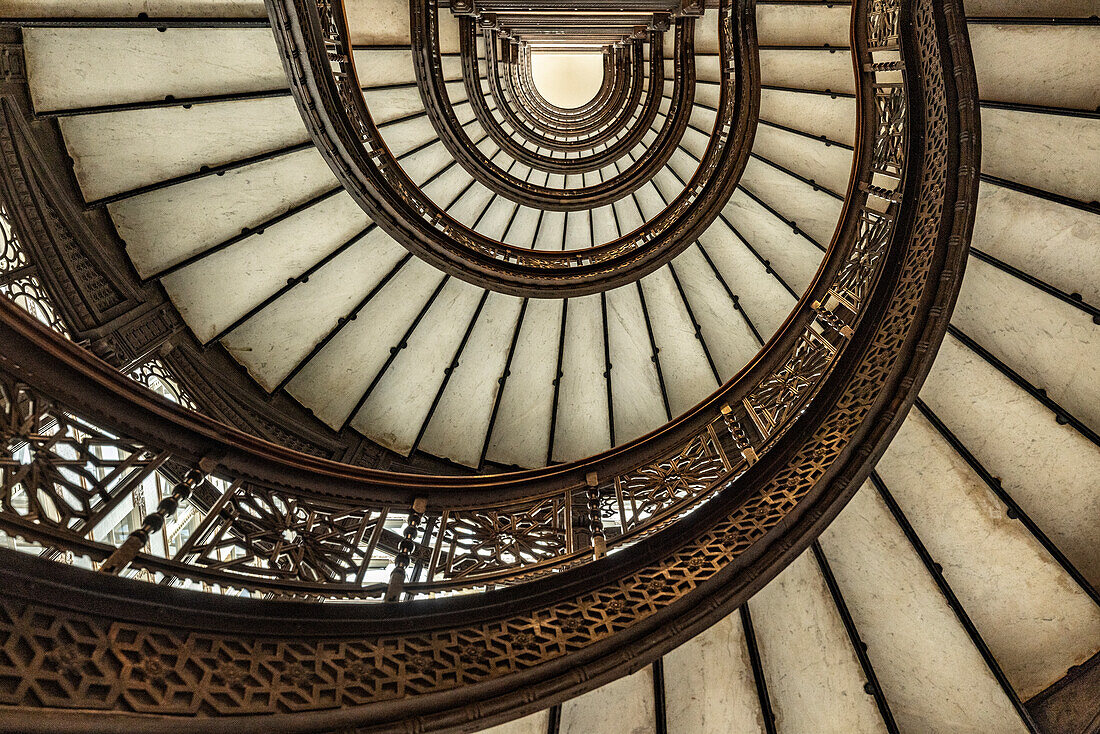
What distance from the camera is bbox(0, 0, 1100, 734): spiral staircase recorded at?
2318 mm

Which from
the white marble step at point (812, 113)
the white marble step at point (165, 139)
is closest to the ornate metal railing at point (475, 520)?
the white marble step at point (812, 113)

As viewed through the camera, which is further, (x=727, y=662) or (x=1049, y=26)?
(x=1049, y=26)

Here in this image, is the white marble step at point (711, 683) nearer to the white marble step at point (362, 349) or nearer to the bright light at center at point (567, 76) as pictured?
the white marble step at point (362, 349)

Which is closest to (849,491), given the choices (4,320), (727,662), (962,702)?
(727,662)

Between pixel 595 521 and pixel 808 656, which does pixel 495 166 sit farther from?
pixel 808 656

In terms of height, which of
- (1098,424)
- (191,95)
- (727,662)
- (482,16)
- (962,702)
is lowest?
(962,702)

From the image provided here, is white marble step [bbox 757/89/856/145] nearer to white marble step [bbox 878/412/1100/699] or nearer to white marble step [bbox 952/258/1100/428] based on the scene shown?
white marble step [bbox 952/258/1100/428]

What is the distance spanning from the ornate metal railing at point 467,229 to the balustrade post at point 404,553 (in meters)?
3.11

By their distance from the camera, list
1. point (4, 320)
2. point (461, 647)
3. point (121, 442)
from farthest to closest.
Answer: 1. point (461, 647)
2. point (121, 442)
3. point (4, 320)

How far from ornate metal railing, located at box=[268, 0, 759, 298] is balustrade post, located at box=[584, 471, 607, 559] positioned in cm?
278

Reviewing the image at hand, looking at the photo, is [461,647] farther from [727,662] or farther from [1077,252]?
[1077,252]

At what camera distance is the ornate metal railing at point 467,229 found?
492 cm

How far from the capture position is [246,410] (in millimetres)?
5812

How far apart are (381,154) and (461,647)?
4.83 m
